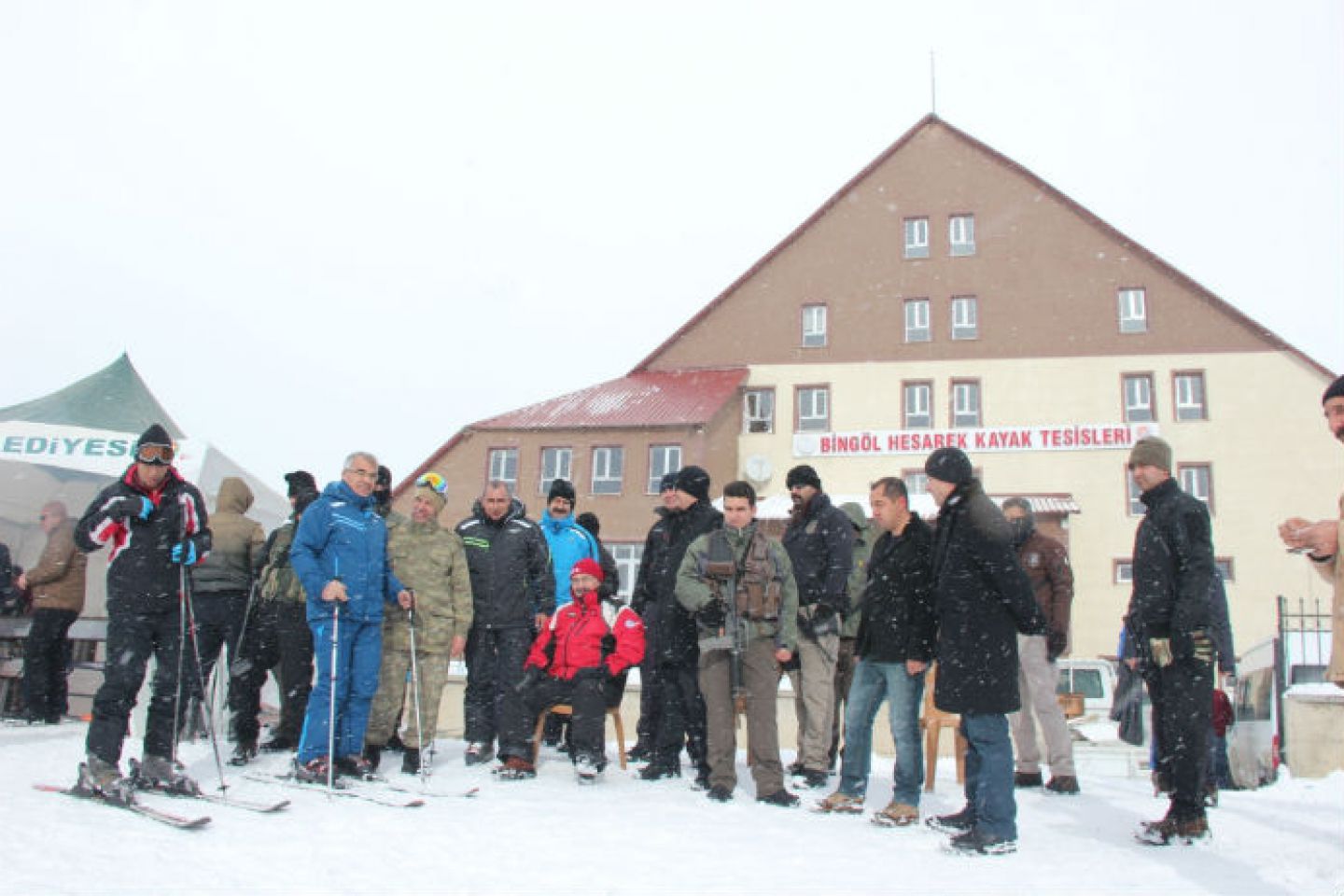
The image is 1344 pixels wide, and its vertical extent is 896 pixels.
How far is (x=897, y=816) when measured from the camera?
17.8ft

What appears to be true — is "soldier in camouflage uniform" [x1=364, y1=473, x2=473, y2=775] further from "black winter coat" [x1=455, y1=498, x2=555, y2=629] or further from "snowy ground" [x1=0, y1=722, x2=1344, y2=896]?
"snowy ground" [x1=0, y1=722, x2=1344, y2=896]

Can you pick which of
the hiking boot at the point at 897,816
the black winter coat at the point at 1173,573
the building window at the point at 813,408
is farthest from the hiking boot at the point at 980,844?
the building window at the point at 813,408

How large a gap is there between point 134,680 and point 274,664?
2344 millimetres

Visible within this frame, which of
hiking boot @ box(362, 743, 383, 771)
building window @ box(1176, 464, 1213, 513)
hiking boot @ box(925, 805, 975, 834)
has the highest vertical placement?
building window @ box(1176, 464, 1213, 513)

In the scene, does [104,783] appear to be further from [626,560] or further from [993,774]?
[626,560]

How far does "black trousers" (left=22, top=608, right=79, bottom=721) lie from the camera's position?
8664 mm

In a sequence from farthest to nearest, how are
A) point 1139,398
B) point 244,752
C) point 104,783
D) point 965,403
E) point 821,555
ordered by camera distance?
point 965,403, point 1139,398, point 244,752, point 821,555, point 104,783

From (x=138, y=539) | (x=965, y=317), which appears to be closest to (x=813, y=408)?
(x=965, y=317)

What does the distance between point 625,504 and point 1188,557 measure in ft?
85.0

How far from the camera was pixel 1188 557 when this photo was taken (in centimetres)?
516

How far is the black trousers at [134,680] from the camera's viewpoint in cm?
516

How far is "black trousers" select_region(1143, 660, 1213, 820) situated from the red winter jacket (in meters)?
3.34

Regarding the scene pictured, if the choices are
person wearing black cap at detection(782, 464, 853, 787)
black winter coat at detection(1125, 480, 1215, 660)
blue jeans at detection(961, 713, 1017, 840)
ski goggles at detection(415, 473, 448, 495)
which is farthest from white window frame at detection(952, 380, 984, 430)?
blue jeans at detection(961, 713, 1017, 840)

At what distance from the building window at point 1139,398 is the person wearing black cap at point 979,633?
1059 inches
